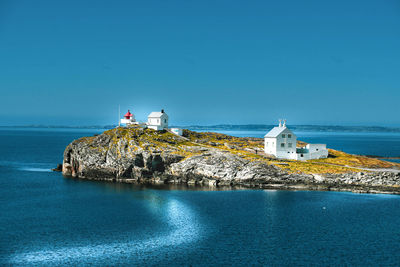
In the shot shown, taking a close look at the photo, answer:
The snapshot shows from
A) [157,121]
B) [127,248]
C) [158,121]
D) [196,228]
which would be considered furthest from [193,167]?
[127,248]

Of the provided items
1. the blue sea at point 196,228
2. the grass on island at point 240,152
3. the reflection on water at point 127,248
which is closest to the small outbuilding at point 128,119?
the grass on island at point 240,152

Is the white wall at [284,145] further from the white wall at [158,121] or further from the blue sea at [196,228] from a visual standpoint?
the white wall at [158,121]

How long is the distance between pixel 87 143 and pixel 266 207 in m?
63.2

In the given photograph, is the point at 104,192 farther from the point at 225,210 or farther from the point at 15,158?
the point at 15,158

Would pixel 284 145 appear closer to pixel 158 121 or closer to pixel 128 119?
pixel 158 121

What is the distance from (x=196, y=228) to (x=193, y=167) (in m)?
40.8

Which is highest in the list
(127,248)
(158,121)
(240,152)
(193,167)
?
(158,121)

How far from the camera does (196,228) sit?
5431cm

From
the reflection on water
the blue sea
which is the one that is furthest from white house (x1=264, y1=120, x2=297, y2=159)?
the reflection on water

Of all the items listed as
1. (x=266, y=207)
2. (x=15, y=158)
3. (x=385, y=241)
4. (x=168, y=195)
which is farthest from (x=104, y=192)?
(x=15, y=158)

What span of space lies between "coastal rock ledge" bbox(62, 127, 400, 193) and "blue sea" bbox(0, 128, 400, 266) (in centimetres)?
719

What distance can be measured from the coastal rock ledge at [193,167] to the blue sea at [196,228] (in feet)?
23.6

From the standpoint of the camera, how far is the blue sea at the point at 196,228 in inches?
1694

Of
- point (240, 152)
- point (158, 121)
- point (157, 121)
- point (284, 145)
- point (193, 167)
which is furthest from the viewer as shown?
point (157, 121)
